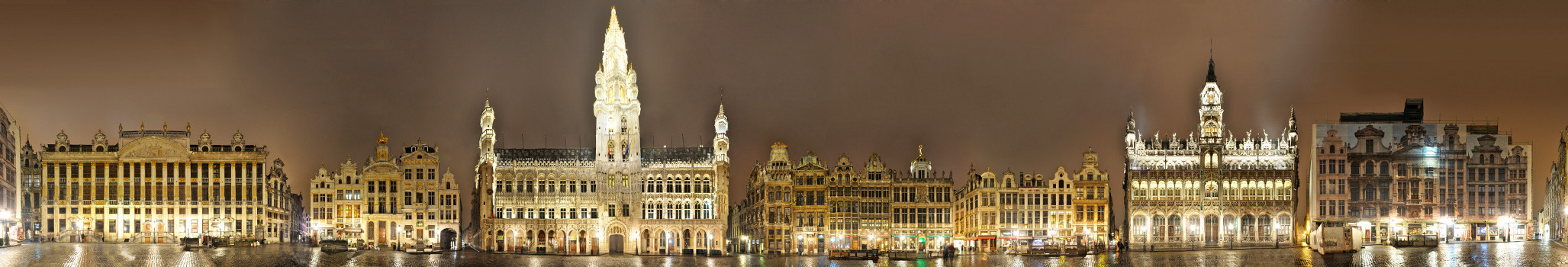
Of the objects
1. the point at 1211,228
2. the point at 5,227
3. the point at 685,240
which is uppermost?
the point at 5,227

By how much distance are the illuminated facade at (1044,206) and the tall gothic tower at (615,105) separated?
2791cm

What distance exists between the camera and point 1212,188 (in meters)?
142

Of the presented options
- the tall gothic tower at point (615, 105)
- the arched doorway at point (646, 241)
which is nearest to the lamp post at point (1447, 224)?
the arched doorway at point (646, 241)

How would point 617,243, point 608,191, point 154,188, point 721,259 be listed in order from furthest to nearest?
point 617,243
point 608,191
point 154,188
point 721,259

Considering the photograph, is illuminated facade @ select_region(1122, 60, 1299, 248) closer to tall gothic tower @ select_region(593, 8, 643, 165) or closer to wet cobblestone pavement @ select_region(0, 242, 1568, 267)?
wet cobblestone pavement @ select_region(0, 242, 1568, 267)

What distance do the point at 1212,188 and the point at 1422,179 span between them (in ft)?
55.7

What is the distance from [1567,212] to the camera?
131 metres

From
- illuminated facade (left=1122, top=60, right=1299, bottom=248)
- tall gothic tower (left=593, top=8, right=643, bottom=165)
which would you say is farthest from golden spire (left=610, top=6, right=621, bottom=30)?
illuminated facade (left=1122, top=60, right=1299, bottom=248)

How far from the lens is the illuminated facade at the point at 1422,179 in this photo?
14175 cm

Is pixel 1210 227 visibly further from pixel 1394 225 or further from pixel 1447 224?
pixel 1447 224

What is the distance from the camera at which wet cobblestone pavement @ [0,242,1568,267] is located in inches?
4289

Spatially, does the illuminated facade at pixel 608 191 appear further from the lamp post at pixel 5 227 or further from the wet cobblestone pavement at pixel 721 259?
the lamp post at pixel 5 227

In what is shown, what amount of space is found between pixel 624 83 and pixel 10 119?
152 feet

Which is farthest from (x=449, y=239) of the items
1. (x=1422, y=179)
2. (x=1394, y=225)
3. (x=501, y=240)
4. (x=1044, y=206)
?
(x=1422, y=179)
